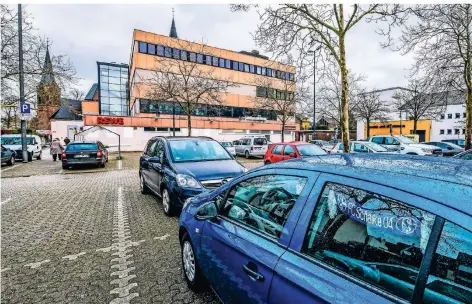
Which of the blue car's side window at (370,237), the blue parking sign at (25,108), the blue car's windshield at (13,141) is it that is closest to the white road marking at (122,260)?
the blue car's side window at (370,237)

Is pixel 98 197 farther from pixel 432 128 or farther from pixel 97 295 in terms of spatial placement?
pixel 432 128

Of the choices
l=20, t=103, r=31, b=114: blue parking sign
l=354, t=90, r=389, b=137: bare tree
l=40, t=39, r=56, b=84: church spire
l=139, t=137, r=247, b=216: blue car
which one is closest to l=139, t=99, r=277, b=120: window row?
l=354, t=90, r=389, b=137: bare tree

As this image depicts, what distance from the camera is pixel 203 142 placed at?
7168 millimetres

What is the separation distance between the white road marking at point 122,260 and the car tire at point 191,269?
1.92ft

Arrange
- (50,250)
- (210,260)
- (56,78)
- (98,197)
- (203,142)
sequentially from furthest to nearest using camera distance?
1. (56,78)
2. (98,197)
3. (203,142)
4. (50,250)
5. (210,260)

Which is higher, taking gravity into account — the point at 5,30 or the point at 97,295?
the point at 5,30

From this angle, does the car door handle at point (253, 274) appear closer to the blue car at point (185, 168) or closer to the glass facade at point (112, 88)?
the blue car at point (185, 168)

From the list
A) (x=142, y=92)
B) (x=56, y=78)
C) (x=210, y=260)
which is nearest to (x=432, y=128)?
(x=142, y=92)

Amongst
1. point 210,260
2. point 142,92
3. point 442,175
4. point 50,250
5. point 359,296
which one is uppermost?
point 142,92

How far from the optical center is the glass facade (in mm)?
47719

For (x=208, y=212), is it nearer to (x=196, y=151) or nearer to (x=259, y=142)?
(x=196, y=151)

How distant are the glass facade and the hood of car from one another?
47.9 m

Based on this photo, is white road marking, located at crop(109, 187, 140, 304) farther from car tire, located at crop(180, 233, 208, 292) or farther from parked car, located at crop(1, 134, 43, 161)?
parked car, located at crop(1, 134, 43, 161)

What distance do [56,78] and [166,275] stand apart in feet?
64.1
